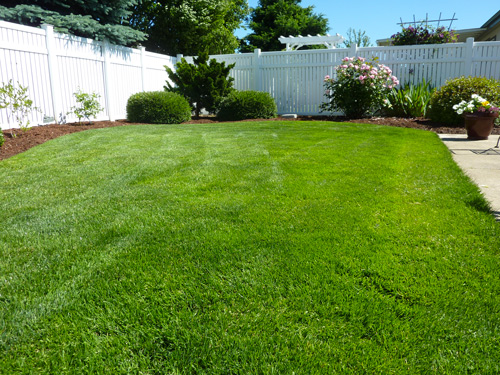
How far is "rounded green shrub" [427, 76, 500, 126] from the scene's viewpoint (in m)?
8.26

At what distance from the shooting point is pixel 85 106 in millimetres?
8719

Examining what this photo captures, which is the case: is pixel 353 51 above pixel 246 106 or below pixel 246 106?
above

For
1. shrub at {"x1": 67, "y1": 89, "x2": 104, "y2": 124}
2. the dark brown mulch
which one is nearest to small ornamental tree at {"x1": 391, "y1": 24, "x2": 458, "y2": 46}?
the dark brown mulch

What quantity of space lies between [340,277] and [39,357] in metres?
1.40

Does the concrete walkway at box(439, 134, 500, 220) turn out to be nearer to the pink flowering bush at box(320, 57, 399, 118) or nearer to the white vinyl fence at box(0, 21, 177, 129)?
the pink flowering bush at box(320, 57, 399, 118)

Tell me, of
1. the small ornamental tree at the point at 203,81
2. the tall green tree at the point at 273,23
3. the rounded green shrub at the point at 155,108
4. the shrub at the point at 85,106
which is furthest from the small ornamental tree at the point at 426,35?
the tall green tree at the point at 273,23

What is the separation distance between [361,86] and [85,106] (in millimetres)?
6886

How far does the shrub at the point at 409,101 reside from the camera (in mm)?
9789

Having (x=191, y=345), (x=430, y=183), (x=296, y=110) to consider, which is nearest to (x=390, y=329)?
(x=191, y=345)

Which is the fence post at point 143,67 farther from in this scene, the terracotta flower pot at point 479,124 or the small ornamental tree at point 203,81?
the terracotta flower pot at point 479,124

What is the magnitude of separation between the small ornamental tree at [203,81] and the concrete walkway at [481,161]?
250 inches

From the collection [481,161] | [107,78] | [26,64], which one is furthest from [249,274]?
[107,78]

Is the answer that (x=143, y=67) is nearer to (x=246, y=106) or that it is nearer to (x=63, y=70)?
(x=63, y=70)

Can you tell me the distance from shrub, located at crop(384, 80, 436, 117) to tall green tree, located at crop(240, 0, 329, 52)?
22.4 meters
